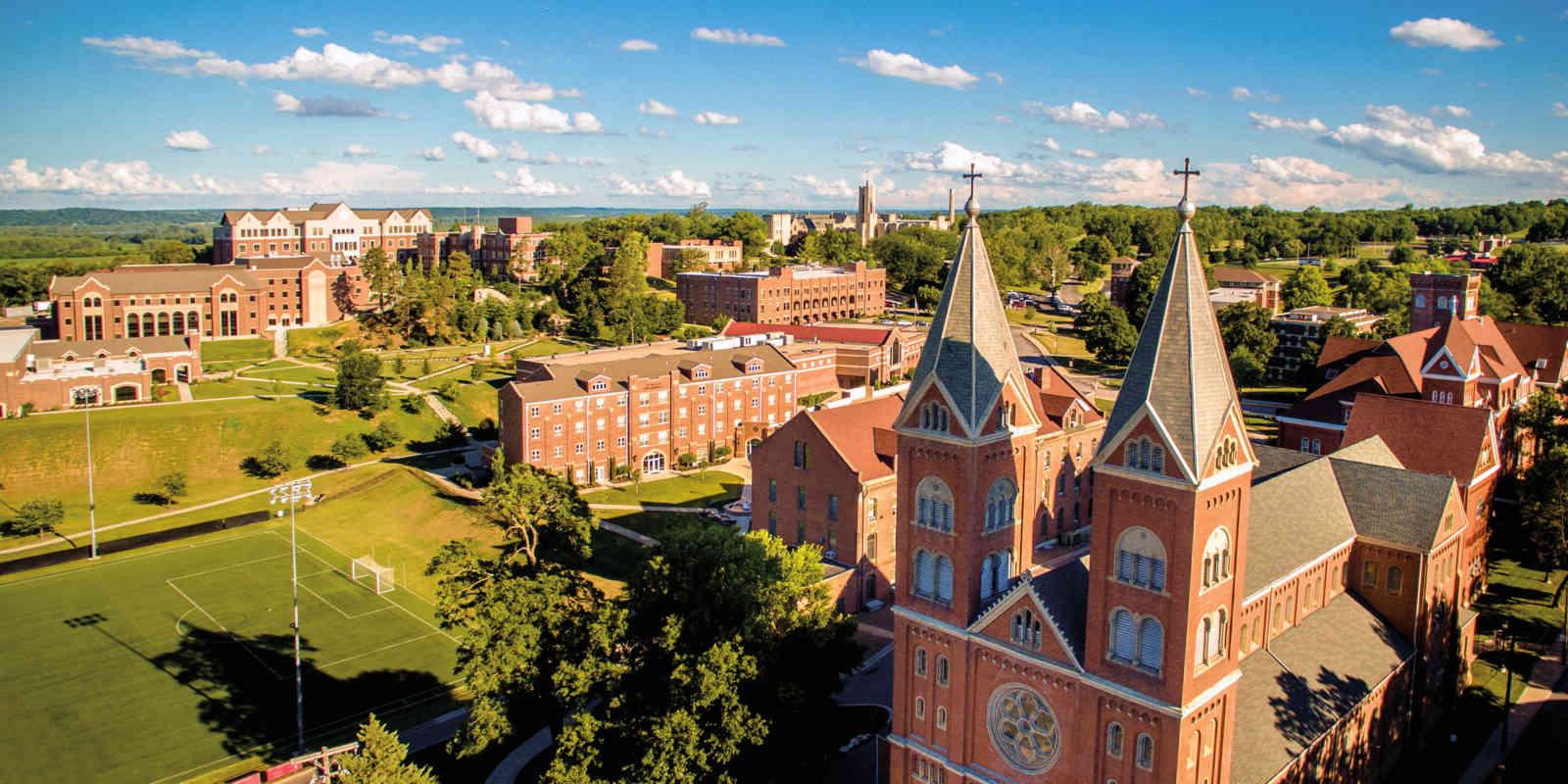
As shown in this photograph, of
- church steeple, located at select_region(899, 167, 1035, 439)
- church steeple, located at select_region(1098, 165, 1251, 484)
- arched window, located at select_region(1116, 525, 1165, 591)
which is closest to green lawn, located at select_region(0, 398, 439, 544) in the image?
church steeple, located at select_region(899, 167, 1035, 439)

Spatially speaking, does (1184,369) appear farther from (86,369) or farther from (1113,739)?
(86,369)

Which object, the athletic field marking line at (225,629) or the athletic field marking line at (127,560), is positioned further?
the athletic field marking line at (127,560)

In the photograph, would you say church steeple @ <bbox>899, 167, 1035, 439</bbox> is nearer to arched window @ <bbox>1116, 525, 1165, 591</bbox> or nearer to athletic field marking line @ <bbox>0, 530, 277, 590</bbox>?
arched window @ <bbox>1116, 525, 1165, 591</bbox>

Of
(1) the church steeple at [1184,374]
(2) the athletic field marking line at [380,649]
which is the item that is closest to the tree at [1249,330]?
→ (2) the athletic field marking line at [380,649]

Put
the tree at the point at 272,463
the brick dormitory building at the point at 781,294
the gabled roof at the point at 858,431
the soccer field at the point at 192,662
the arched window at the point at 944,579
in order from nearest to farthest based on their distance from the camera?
the arched window at the point at 944,579
the soccer field at the point at 192,662
the gabled roof at the point at 858,431
the tree at the point at 272,463
the brick dormitory building at the point at 781,294

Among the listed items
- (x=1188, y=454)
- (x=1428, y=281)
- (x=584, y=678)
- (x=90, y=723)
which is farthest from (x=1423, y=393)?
(x=90, y=723)

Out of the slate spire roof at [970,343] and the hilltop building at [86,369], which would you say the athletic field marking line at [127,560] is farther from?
the slate spire roof at [970,343]
